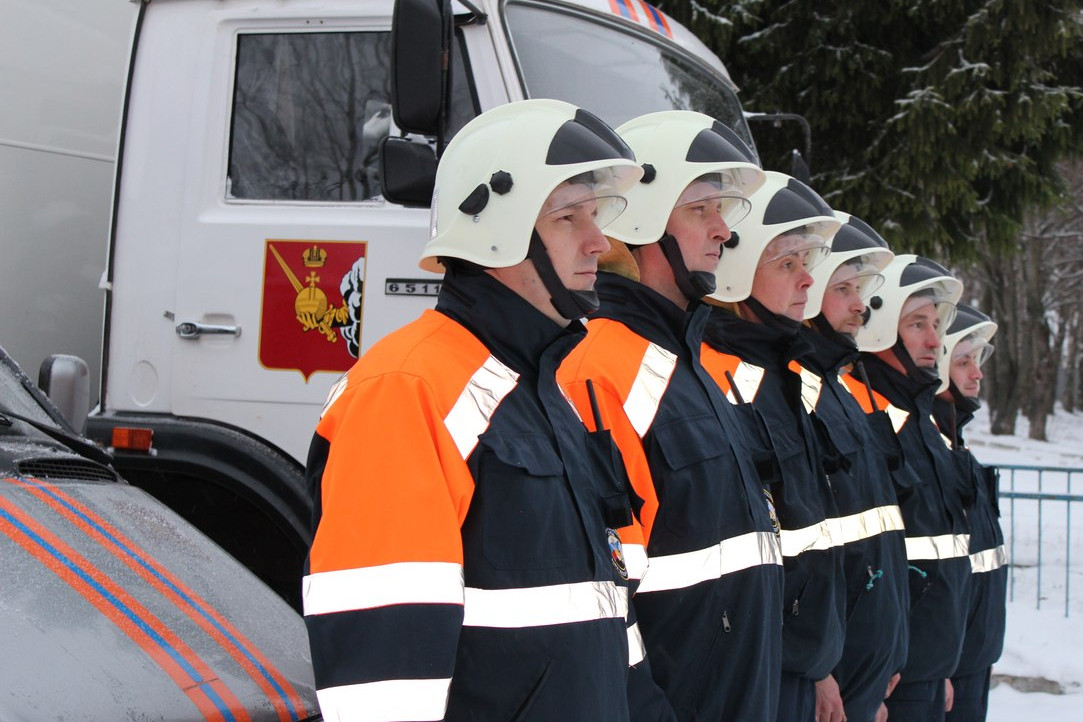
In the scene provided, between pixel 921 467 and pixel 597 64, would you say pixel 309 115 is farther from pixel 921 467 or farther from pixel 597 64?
pixel 921 467

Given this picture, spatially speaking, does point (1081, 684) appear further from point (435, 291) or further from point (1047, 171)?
point (435, 291)

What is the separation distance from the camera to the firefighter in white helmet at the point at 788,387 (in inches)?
129

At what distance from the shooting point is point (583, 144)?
7.83ft

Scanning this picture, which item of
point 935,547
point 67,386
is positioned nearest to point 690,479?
point 67,386

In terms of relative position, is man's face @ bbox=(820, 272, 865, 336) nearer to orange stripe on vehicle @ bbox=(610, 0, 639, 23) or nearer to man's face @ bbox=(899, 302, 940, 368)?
man's face @ bbox=(899, 302, 940, 368)

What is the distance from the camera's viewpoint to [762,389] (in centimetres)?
345

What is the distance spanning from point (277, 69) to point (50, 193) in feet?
3.18

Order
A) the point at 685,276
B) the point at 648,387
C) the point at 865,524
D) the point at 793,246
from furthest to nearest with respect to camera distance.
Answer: the point at 865,524
the point at 793,246
the point at 685,276
the point at 648,387

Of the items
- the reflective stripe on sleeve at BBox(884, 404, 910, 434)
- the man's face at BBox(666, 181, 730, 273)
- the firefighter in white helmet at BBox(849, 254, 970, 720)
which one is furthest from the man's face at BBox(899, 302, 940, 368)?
the man's face at BBox(666, 181, 730, 273)

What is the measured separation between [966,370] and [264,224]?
309 centimetres

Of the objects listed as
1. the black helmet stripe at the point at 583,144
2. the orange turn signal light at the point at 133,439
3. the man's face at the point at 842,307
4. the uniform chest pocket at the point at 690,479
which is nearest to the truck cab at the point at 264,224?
the orange turn signal light at the point at 133,439

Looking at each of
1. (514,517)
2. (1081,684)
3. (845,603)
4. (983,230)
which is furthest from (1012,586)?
(514,517)

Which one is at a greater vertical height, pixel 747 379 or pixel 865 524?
pixel 747 379

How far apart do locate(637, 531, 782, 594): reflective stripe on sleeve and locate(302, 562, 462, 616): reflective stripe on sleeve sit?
0.91m
